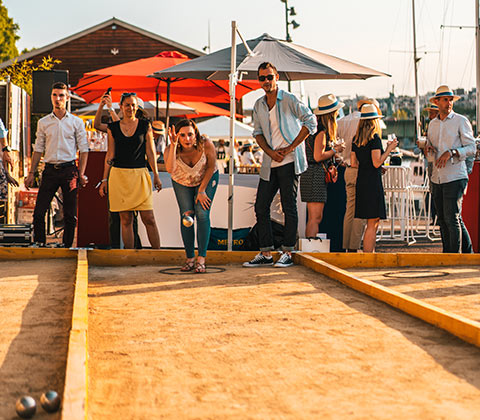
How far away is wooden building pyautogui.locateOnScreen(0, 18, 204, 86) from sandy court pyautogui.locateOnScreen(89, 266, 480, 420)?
34064 mm

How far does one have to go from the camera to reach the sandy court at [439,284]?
5.86 metres

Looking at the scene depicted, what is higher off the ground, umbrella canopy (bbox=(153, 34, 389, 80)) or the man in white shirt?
umbrella canopy (bbox=(153, 34, 389, 80))

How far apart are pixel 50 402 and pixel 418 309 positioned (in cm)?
282

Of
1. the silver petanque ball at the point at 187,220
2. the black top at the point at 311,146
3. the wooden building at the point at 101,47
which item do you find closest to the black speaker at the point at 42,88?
the black top at the point at 311,146

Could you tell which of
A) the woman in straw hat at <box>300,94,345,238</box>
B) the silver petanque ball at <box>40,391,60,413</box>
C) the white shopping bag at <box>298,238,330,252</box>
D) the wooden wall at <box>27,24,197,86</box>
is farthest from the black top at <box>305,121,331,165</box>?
the wooden wall at <box>27,24,197,86</box>

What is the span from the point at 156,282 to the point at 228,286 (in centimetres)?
73

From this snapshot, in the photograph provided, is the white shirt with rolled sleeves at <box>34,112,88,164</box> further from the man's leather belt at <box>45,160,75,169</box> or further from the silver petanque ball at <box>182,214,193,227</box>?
the silver petanque ball at <box>182,214,193,227</box>

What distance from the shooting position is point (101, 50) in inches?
1551

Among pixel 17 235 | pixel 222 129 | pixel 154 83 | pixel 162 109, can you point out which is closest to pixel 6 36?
pixel 222 129

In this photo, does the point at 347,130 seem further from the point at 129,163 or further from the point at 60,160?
the point at 60,160

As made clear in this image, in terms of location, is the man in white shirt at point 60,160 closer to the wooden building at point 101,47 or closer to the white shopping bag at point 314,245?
the white shopping bag at point 314,245

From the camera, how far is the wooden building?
1537 inches

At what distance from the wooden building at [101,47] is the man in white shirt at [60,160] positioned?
98.5ft

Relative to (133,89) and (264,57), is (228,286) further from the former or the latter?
(133,89)
